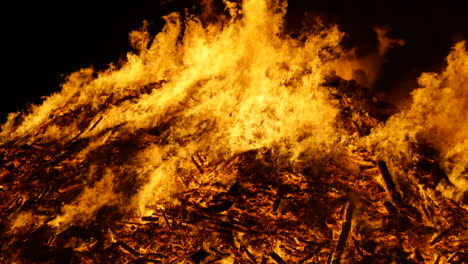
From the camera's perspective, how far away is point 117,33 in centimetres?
473

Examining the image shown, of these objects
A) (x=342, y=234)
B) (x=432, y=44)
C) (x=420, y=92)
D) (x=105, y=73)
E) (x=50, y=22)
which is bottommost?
(x=342, y=234)

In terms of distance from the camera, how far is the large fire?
2770mm

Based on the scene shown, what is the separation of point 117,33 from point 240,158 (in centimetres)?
259

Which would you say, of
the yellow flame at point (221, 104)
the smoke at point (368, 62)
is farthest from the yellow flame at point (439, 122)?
the smoke at point (368, 62)

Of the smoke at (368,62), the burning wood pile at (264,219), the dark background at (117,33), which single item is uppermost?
the dark background at (117,33)

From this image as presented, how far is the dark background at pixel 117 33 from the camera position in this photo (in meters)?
3.67

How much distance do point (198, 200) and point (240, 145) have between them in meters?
0.66

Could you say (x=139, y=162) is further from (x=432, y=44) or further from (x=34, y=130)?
(x=432, y=44)

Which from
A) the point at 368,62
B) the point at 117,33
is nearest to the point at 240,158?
the point at 368,62

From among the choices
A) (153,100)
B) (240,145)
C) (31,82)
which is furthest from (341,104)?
(31,82)

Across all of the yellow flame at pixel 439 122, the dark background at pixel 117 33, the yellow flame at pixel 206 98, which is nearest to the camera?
the yellow flame at pixel 439 122

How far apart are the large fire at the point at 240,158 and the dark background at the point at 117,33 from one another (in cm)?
16

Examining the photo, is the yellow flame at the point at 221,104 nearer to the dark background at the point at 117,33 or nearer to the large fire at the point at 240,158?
the large fire at the point at 240,158

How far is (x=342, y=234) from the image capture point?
2734 millimetres
